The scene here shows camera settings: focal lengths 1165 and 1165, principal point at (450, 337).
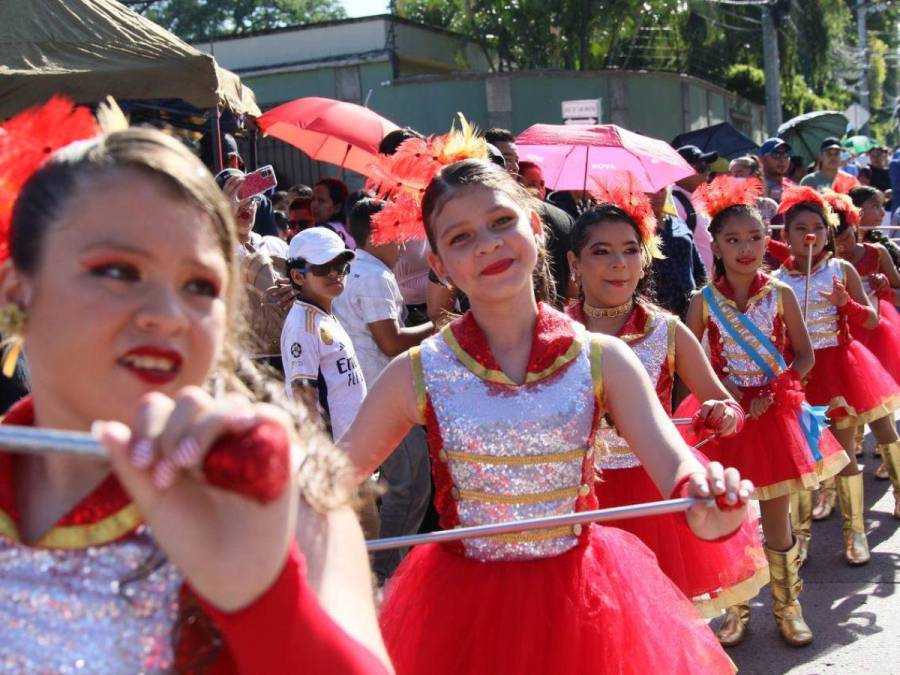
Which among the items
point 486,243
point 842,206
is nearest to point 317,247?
point 486,243

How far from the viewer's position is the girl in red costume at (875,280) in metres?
8.05

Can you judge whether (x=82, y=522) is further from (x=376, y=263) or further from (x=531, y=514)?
(x=376, y=263)

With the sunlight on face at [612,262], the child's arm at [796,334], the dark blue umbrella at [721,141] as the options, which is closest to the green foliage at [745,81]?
the dark blue umbrella at [721,141]

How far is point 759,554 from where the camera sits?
178 inches

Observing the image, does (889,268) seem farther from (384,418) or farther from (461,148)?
(384,418)

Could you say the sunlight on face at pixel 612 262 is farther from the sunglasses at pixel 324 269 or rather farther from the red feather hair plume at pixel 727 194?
the red feather hair plume at pixel 727 194

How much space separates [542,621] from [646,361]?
185 centimetres

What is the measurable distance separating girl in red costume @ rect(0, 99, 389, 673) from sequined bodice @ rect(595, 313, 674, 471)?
3069 millimetres

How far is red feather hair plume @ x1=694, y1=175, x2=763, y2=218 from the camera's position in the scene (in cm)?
616

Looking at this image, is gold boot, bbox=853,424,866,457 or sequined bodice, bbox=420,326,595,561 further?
gold boot, bbox=853,424,866,457

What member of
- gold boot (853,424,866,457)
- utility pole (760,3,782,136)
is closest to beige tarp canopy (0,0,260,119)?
gold boot (853,424,866,457)

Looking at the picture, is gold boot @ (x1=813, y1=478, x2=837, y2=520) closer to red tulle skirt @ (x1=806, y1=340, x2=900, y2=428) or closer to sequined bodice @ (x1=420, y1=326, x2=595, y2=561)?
red tulle skirt @ (x1=806, y1=340, x2=900, y2=428)

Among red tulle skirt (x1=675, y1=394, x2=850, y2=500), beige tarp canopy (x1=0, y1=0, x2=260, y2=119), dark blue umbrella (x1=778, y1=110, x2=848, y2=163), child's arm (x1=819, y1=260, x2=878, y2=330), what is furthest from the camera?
dark blue umbrella (x1=778, y1=110, x2=848, y2=163)

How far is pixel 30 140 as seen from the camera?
1.74 m
